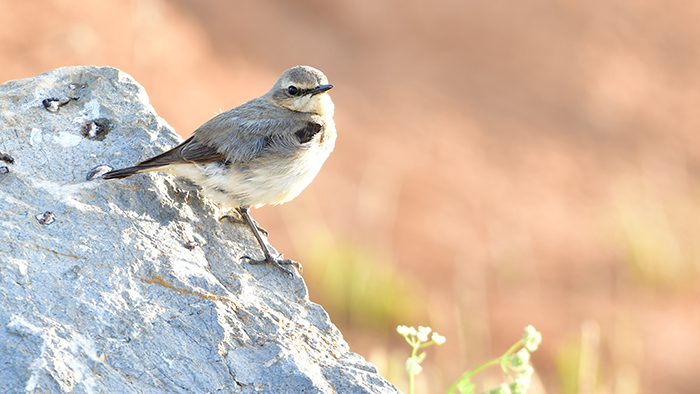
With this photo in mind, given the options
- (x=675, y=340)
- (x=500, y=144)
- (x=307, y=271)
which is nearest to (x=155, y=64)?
(x=307, y=271)

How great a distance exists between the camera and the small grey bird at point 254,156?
384 cm

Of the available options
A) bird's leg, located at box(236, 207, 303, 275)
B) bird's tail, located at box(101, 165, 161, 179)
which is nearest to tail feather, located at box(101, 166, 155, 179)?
bird's tail, located at box(101, 165, 161, 179)

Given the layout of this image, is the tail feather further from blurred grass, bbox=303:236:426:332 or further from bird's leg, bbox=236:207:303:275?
blurred grass, bbox=303:236:426:332

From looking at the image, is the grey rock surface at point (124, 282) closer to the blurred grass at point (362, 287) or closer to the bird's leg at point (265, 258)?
the bird's leg at point (265, 258)

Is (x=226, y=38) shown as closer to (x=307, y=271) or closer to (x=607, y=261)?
(x=307, y=271)

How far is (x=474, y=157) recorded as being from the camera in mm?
13836

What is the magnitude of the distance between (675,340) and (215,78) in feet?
30.6

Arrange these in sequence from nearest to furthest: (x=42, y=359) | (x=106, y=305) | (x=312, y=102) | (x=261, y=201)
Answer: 1. (x=42, y=359)
2. (x=106, y=305)
3. (x=261, y=201)
4. (x=312, y=102)

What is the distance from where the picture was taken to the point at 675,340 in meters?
9.23

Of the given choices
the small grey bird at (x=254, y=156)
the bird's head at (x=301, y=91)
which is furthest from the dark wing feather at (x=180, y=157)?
the bird's head at (x=301, y=91)

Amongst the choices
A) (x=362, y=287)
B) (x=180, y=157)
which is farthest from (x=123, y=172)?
(x=362, y=287)

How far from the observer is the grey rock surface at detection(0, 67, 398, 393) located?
8.77 ft

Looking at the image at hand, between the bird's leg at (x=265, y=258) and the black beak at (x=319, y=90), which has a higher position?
the black beak at (x=319, y=90)

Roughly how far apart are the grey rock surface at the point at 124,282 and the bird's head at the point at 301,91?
943mm
